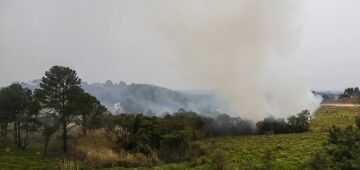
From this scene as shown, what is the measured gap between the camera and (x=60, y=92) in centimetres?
5050

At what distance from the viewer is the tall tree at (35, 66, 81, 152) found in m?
49.7

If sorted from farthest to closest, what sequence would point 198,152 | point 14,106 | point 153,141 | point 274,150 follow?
point 14,106 → point 153,141 → point 198,152 → point 274,150

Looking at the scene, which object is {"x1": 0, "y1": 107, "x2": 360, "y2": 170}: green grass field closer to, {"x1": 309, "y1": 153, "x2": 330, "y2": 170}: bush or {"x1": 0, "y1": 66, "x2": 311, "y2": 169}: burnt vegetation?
{"x1": 0, "y1": 66, "x2": 311, "y2": 169}: burnt vegetation

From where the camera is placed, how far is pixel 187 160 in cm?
3812

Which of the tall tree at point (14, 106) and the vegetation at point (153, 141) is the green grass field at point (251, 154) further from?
the tall tree at point (14, 106)

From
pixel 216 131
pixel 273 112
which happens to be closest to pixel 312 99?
pixel 273 112

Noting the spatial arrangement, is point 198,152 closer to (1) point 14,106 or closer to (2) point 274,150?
(2) point 274,150

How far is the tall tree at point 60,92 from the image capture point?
49719 millimetres

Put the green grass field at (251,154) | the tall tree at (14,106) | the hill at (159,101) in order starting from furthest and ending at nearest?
the hill at (159,101) < the tall tree at (14,106) < the green grass field at (251,154)

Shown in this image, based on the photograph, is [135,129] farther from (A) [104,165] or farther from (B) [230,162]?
(B) [230,162]

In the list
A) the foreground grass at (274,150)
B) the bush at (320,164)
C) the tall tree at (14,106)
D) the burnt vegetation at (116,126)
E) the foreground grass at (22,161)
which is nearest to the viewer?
the bush at (320,164)

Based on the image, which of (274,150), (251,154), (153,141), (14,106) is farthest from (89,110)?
(274,150)

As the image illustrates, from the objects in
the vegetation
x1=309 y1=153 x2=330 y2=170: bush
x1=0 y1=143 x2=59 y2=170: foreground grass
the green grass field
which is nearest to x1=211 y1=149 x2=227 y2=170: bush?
the vegetation

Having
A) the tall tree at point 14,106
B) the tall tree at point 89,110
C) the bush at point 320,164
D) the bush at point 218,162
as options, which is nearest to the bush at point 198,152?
the bush at point 218,162
